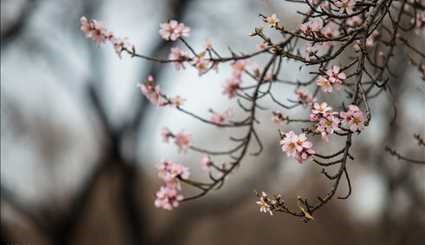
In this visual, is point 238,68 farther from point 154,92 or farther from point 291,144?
point 291,144

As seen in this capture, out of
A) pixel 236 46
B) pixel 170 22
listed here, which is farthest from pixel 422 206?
pixel 170 22

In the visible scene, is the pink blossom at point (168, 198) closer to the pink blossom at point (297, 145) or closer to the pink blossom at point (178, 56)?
the pink blossom at point (178, 56)

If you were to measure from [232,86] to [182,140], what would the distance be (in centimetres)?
34

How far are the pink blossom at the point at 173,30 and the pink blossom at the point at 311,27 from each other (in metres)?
0.47

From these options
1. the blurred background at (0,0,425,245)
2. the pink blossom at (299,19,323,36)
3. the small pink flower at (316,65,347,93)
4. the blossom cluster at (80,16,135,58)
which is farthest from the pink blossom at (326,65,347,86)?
the blurred background at (0,0,425,245)

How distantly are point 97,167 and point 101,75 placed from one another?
45.0 inches

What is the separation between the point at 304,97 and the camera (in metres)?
3.32

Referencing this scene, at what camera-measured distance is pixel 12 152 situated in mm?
10523

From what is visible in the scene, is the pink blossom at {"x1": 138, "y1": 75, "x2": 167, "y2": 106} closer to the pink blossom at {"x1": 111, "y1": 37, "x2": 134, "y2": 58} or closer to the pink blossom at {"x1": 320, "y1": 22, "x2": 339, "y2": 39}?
the pink blossom at {"x1": 111, "y1": 37, "x2": 134, "y2": 58}

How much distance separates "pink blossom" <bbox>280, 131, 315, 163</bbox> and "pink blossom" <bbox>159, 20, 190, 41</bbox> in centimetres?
82

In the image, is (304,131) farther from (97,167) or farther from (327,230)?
(327,230)

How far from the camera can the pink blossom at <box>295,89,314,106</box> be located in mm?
3275

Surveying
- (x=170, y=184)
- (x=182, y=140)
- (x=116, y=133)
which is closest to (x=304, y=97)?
(x=182, y=140)

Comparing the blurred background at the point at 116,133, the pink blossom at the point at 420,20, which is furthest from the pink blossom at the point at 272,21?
the blurred background at the point at 116,133
